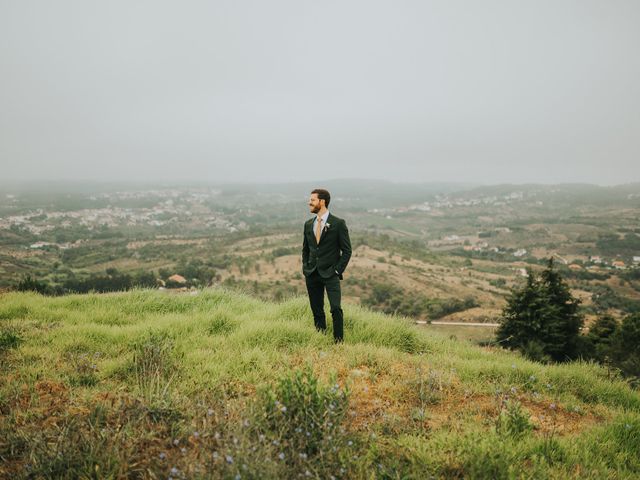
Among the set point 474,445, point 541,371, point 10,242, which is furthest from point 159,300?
point 10,242

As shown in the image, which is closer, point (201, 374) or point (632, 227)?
point (201, 374)

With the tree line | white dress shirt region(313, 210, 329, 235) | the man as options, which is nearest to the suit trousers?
the man

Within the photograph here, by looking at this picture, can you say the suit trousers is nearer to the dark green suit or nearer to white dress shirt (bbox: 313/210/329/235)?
the dark green suit

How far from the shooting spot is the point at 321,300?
555cm

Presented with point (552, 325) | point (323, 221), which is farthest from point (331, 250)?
point (552, 325)

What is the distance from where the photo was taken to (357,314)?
6227mm

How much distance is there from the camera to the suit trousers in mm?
5164

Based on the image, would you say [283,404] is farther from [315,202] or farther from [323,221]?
[315,202]

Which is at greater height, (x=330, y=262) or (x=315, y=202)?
(x=315, y=202)

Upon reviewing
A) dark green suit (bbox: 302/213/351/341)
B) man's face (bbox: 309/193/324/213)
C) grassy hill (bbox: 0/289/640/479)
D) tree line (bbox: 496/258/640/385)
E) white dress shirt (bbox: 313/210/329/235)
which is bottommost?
tree line (bbox: 496/258/640/385)

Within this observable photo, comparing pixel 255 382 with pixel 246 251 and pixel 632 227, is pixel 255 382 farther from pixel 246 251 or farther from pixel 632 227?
pixel 632 227

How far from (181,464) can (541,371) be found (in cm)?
490

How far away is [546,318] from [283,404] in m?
28.2

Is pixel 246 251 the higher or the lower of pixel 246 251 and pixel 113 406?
the lower
